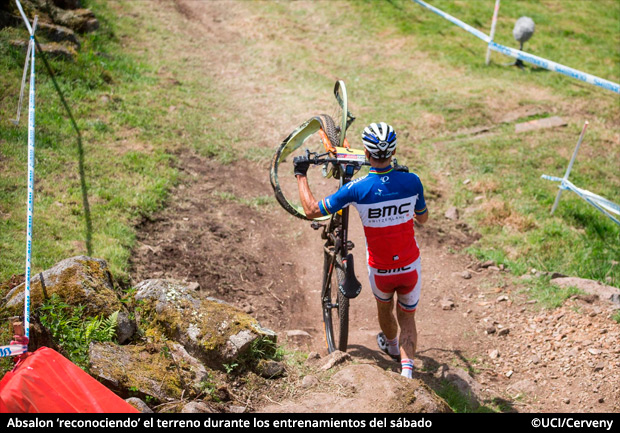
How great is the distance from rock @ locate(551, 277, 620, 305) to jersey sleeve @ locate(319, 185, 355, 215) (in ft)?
13.8

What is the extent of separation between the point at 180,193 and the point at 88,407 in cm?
573

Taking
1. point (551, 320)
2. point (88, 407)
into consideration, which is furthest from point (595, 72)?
point (88, 407)

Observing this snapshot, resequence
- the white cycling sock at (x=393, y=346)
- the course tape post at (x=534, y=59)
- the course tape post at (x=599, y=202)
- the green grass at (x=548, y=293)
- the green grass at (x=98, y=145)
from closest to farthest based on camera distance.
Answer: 1. the white cycling sock at (x=393, y=346)
2. the green grass at (x=98, y=145)
3. the green grass at (x=548, y=293)
4. the course tape post at (x=599, y=202)
5. the course tape post at (x=534, y=59)

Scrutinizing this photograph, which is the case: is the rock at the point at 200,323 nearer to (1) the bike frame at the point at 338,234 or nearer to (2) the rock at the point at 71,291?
(2) the rock at the point at 71,291

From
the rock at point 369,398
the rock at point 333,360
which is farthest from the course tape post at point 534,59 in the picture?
the rock at point 369,398

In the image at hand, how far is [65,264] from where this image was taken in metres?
5.20

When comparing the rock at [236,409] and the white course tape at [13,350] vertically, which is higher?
the white course tape at [13,350]

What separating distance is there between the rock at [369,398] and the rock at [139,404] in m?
0.98

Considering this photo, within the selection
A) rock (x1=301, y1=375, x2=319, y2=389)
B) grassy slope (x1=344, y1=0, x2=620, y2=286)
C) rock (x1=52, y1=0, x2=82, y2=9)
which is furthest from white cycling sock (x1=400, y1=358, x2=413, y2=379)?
rock (x1=52, y1=0, x2=82, y2=9)

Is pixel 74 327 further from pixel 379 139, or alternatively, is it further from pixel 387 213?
pixel 379 139

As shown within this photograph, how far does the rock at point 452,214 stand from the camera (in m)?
9.34

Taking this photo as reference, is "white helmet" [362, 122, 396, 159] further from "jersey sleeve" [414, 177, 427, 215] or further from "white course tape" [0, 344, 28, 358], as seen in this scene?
"white course tape" [0, 344, 28, 358]
